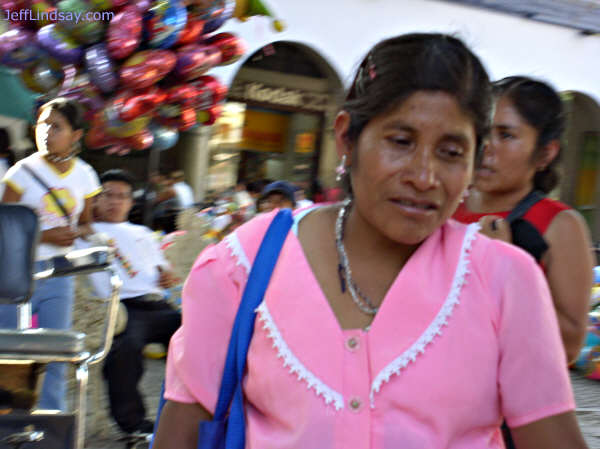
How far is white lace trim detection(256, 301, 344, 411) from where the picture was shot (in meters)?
1.33

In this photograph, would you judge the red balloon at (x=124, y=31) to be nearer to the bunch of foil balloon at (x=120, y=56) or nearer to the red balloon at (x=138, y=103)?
the bunch of foil balloon at (x=120, y=56)

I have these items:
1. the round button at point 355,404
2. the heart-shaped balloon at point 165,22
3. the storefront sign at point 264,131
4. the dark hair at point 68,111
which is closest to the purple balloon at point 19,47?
the heart-shaped balloon at point 165,22

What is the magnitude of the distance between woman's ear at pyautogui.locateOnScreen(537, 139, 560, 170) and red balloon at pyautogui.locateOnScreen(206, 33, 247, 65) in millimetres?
3647

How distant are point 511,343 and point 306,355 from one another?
1.08ft

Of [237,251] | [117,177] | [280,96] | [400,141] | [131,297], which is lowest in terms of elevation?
[280,96]

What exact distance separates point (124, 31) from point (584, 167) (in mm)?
13107

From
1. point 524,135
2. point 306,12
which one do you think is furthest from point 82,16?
point 306,12

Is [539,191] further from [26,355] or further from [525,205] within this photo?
[26,355]

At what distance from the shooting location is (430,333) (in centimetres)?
133

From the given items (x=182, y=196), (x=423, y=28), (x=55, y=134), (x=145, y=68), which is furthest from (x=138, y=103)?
(x=423, y=28)

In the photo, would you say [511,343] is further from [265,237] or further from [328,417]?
[265,237]

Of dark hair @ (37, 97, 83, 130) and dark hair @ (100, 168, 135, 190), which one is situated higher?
dark hair @ (37, 97, 83, 130)

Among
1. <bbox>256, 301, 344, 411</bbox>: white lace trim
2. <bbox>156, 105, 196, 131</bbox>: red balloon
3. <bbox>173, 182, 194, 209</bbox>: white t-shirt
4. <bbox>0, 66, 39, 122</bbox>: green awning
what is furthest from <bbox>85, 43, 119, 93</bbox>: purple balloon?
<bbox>173, 182, 194, 209</bbox>: white t-shirt
